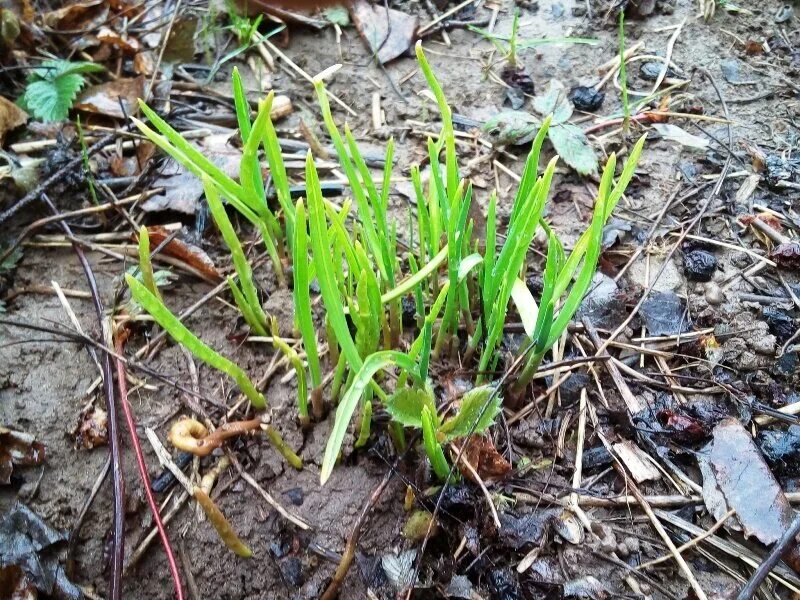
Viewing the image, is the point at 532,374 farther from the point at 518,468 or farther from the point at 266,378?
the point at 266,378

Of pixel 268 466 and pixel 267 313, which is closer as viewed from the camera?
pixel 268 466

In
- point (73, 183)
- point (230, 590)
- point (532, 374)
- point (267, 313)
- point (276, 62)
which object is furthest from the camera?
point (276, 62)

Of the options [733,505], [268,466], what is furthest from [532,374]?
[268,466]

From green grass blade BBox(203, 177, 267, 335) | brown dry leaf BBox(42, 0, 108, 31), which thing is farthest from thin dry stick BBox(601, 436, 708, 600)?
brown dry leaf BBox(42, 0, 108, 31)

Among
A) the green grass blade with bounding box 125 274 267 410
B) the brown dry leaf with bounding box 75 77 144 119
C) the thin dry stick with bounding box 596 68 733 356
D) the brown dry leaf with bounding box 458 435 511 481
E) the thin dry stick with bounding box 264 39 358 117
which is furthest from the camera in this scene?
the thin dry stick with bounding box 264 39 358 117

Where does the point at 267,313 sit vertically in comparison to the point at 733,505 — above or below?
above

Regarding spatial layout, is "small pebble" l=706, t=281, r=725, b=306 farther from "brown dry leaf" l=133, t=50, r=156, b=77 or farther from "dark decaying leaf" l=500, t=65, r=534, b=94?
"brown dry leaf" l=133, t=50, r=156, b=77
